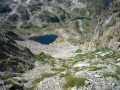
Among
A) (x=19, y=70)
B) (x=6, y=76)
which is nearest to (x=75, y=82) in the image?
(x=6, y=76)

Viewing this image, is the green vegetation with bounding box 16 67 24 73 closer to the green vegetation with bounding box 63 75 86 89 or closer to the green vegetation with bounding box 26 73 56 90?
the green vegetation with bounding box 26 73 56 90

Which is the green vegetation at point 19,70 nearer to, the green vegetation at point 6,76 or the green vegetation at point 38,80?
the green vegetation at point 6,76

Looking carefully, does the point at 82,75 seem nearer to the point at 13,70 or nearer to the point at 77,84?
the point at 77,84

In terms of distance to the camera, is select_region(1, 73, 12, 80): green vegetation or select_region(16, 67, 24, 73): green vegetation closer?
select_region(1, 73, 12, 80): green vegetation

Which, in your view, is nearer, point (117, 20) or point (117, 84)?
point (117, 84)

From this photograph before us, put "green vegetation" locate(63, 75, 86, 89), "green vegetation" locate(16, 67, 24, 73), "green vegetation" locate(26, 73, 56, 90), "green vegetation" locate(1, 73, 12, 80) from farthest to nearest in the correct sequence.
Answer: "green vegetation" locate(16, 67, 24, 73) < "green vegetation" locate(1, 73, 12, 80) < "green vegetation" locate(26, 73, 56, 90) < "green vegetation" locate(63, 75, 86, 89)

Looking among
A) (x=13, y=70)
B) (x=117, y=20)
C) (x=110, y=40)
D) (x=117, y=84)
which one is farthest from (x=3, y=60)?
(x=117, y=20)

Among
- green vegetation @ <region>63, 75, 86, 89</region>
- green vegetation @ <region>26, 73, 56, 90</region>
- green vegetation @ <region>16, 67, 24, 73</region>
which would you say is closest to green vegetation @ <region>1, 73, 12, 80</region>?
green vegetation @ <region>16, 67, 24, 73</region>

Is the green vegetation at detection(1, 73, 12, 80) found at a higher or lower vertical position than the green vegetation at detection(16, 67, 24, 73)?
higher

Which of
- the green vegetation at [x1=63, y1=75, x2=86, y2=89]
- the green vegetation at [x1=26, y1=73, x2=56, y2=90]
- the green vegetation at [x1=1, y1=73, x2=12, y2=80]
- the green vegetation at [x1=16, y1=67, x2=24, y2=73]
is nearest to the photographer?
the green vegetation at [x1=63, y1=75, x2=86, y2=89]

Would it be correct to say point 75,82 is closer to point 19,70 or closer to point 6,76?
point 6,76

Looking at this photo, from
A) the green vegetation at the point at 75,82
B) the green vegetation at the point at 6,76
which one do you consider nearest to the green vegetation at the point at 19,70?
the green vegetation at the point at 6,76
